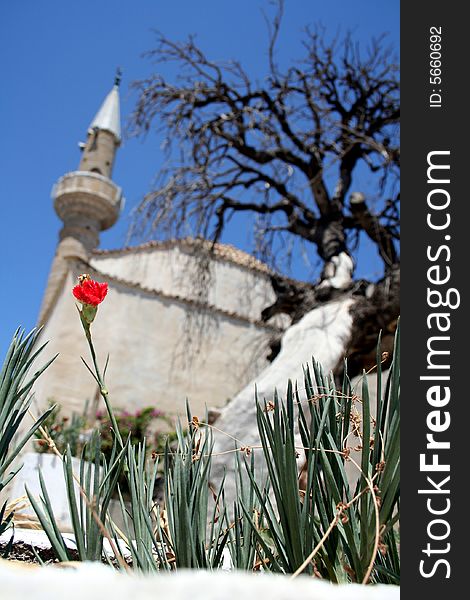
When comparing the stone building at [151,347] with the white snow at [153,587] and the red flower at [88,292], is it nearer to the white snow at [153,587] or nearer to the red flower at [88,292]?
the red flower at [88,292]

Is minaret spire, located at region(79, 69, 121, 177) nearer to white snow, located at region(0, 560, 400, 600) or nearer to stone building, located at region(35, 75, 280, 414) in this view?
stone building, located at region(35, 75, 280, 414)

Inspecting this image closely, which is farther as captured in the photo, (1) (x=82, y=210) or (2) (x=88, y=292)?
(1) (x=82, y=210)

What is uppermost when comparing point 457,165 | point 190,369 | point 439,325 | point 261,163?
point 261,163

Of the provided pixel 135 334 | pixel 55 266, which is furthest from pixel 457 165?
pixel 55 266

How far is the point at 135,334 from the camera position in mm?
10156

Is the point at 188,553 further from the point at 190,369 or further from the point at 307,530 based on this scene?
the point at 190,369

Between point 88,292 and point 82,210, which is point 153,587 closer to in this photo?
point 88,292

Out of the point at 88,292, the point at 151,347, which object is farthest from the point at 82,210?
the point at 88,292

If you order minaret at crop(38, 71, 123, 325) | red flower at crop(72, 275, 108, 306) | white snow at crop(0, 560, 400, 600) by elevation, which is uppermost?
minaret at crop(38, 71, 123, 325)

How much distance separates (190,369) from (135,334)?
1097 millimetres

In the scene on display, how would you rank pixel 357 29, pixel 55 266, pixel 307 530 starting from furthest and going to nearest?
pixel 55 266
pixel 357 29
pixel 307 530

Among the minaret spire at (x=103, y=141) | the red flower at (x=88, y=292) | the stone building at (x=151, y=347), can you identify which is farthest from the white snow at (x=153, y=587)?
the minaret spire at (x=103, y=141)

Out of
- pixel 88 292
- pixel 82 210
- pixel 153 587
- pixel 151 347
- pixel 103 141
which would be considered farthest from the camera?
pixel 103 141

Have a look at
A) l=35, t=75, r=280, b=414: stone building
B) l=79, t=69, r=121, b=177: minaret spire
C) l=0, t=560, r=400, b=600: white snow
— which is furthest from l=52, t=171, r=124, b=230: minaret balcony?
l=0, t=560, r=400, b=600: white snow
